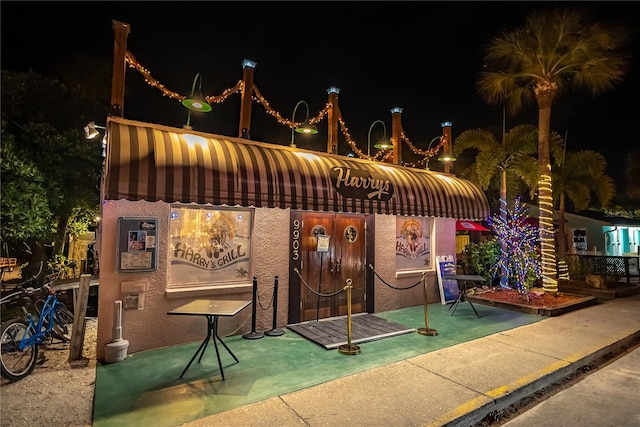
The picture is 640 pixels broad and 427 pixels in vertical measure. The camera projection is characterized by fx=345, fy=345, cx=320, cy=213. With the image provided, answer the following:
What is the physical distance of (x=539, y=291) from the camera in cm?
1033

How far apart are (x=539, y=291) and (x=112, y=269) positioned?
1110 centimetres

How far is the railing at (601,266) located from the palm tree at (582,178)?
160cm

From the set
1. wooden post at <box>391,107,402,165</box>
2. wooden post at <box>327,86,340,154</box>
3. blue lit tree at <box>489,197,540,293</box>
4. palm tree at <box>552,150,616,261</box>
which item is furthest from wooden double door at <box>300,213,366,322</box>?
palm tree at <box>552,150,616,261</box>

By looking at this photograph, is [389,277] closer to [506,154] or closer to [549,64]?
[506,154]

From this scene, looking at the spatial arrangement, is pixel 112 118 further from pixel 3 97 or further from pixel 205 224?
pixel 3 97

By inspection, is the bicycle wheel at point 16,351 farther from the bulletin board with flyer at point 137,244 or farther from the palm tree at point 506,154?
the palm tree at point 506,154

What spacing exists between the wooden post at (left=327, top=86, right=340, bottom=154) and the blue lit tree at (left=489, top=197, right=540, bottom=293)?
6.44 metres

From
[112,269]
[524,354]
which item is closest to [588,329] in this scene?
[524,354]

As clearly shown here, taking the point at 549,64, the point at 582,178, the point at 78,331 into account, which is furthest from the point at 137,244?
the point at 582,178

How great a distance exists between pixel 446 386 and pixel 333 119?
6363 millimetres

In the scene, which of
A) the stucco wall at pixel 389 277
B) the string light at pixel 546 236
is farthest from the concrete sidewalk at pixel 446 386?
the string light at pixel 546 236

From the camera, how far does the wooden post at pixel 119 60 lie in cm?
587

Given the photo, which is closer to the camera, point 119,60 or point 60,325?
point 119,60

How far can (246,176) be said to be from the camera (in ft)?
19.9
